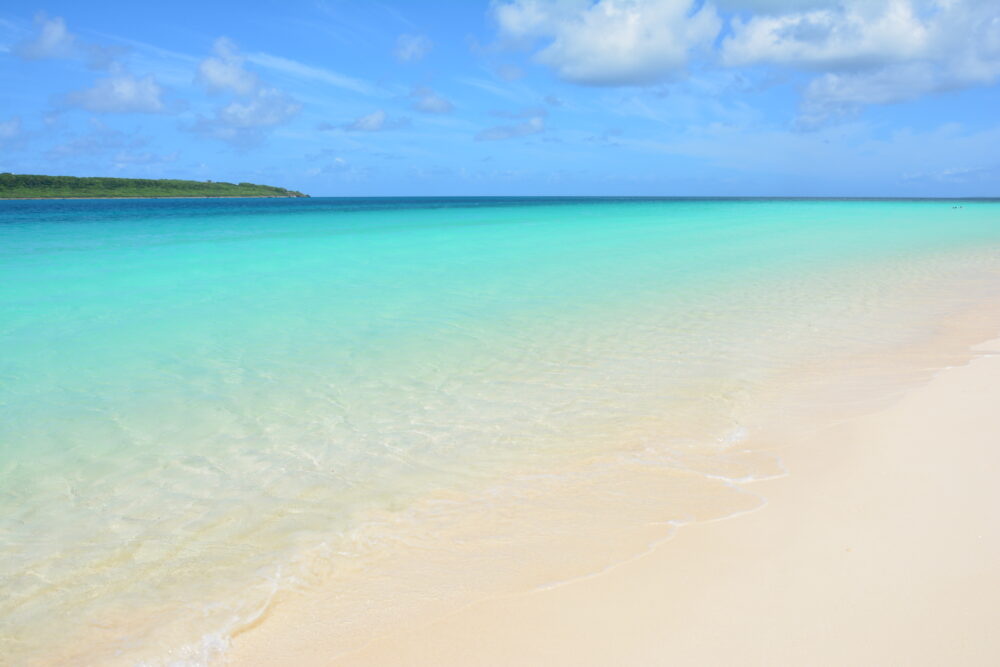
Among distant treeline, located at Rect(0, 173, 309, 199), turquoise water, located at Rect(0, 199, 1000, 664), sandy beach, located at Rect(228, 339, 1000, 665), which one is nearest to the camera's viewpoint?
sandy beach, located at Rect(228, 339, 1000, 665)

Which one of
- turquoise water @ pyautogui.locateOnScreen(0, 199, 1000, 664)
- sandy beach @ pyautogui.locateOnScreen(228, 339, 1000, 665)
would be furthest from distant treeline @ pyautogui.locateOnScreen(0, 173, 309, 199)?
sandy beach @ pyautogui.locateOnScreen(228, 339, 1000, 665)

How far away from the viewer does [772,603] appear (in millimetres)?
2438

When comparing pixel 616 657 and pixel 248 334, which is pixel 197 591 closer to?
pixel 616 657

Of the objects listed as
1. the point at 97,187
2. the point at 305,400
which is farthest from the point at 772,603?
the point at 97,187

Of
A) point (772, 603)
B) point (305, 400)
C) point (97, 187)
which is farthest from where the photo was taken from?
point (97, 187)

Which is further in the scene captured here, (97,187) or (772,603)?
(97,187)

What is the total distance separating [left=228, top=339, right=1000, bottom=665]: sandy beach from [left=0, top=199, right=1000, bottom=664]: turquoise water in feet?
2.12

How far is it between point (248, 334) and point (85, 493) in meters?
3.97

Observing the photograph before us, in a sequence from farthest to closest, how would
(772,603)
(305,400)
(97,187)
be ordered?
1. (97,187)
2. (305,400)
3. (772,603)

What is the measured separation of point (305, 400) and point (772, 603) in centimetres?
376

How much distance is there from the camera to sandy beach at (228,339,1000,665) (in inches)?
86.7

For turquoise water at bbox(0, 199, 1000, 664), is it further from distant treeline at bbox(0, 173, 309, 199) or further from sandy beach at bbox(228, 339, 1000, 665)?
distant treeline at bbox(0, 173, 309, 199)

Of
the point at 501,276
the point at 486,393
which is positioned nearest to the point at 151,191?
the point at 501,276

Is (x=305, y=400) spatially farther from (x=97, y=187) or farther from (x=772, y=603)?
(x=97, y=187)
